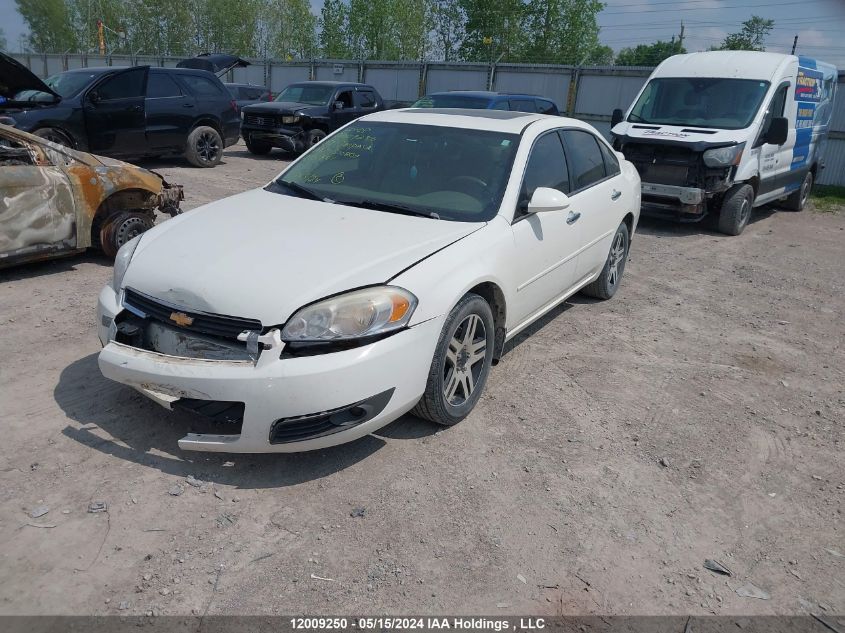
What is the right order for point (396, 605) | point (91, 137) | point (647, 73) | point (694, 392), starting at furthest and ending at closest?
1. point (647, 73)
2. point (91, 137)
3. point (694, 392)
4. point (396, 605)

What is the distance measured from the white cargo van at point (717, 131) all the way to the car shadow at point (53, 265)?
280 inches

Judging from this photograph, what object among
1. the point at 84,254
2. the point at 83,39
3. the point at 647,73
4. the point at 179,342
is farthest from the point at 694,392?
the point at 83,39

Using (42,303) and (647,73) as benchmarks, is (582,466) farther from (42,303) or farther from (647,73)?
(647,73)

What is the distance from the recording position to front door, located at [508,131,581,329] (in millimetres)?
4273

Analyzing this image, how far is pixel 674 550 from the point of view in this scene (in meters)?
3.01

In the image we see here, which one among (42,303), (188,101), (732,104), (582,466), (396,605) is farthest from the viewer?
(188,101)

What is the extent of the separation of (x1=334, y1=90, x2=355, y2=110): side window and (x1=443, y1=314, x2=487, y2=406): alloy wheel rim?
496 inches

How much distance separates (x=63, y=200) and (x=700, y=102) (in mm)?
8560

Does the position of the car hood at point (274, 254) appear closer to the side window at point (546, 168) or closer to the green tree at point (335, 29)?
the side window at point (546, 168)

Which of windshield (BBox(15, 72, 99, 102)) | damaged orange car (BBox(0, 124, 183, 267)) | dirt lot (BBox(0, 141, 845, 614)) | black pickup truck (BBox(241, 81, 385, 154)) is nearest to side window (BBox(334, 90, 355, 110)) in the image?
black pickup truck (BBox(241, 81, 385, 154))

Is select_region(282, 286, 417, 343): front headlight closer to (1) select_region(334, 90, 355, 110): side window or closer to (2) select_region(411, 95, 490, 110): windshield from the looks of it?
(2) select_region(411, 95, 490, 110): windshield

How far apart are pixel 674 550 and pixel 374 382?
1539 mm

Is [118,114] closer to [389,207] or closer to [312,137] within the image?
[312,137]

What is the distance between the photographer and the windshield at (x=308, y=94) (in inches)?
602
